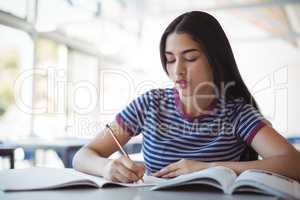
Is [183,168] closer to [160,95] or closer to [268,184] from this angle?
[268,184]

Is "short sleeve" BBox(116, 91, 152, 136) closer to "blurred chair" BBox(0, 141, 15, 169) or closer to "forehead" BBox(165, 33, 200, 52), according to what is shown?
"forehead" BBox(165, 33, 200, 52)

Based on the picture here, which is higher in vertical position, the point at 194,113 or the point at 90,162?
the point at 194,113

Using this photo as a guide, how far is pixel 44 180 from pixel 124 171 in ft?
0.63

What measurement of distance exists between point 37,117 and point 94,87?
3.44 feet

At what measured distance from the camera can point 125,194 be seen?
0.82 metres

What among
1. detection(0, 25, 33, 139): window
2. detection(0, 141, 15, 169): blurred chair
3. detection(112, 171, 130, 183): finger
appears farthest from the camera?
detection(0, 25, 33, 139): window

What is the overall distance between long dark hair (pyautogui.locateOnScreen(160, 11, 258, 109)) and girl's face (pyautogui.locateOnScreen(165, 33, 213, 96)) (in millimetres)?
19

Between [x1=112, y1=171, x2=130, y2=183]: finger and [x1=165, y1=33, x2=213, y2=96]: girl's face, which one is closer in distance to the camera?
[x1=112, y1=171, x2=130, y2=183]: finger

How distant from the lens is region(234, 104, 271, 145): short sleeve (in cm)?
119

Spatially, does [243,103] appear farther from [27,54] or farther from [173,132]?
[27,54]

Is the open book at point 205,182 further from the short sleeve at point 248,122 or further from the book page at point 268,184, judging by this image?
the short sleeve at point 248,122

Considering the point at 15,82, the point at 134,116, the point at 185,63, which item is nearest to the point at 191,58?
the point at 185,63

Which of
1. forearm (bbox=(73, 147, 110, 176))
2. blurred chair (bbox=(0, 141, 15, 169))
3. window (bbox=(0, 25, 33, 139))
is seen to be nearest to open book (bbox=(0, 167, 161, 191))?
forearm (bbox=(73, 147, 110, 176))

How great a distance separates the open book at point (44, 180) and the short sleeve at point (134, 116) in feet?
1.10
